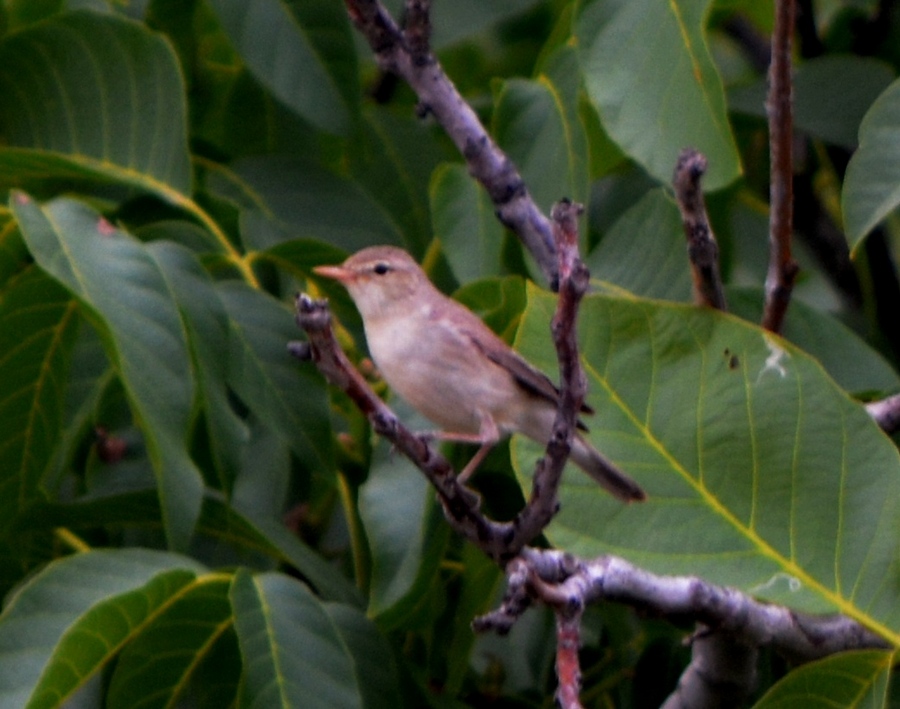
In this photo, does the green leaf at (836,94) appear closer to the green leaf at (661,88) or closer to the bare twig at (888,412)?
the green leaf at (661,88)

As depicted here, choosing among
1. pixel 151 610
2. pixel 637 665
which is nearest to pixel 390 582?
pixel 151 610

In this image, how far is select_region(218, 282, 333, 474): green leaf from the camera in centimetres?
254

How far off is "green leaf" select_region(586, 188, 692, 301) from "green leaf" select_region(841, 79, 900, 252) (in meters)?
0.59

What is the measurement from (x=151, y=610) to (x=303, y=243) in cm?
87

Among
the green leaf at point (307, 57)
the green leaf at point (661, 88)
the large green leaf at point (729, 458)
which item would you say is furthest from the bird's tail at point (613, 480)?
the green leaf at point (307, 57)

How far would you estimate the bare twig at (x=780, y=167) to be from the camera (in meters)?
2.08

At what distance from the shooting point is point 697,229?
81.3 inches

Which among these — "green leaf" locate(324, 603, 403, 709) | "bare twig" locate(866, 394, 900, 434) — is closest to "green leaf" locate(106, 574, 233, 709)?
"green leaf" locate(324, 603, 403, 709)

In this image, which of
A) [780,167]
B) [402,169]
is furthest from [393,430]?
[402,169]

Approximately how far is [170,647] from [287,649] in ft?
0.77

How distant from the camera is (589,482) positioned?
2104mm

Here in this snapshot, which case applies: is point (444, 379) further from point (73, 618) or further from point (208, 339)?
point (73, 618)

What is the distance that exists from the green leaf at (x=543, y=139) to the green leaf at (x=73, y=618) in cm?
105

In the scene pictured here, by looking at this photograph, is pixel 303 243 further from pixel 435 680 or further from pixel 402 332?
pixel 435 680
